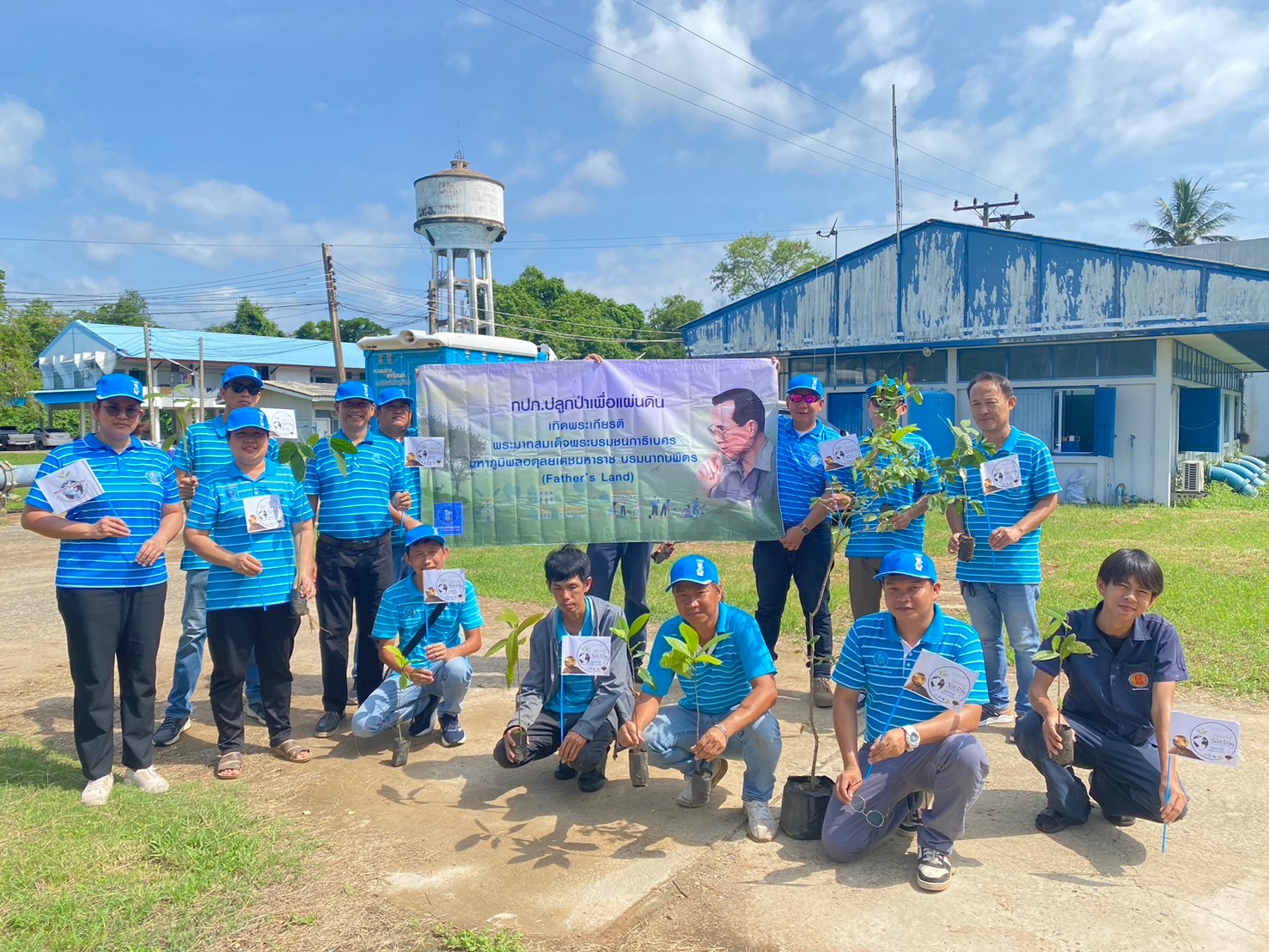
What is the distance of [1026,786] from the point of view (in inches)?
159

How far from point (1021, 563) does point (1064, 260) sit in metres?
12.7

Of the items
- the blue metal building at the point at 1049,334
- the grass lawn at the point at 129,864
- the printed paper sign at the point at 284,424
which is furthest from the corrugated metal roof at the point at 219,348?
the grass lawn at the point at 129,864

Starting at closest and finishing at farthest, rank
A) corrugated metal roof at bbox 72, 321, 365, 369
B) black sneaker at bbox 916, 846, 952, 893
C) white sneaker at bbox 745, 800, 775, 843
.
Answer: black sneaker at bbox 916, 846, 952, 893 → white sneaker at bbox 745, 800, 775, 843 → corrugated metal roof at bbox 72, 321, 365, 369

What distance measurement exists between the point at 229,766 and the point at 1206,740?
4.40m

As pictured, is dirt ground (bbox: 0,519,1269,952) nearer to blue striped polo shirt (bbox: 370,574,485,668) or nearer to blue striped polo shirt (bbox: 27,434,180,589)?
blue striped polo shirt (bbox: 370,574,485,668)

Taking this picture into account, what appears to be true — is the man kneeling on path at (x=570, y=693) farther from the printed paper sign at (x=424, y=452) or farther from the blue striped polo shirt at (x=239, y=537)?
the printed paper sign at (x=424, y=452)

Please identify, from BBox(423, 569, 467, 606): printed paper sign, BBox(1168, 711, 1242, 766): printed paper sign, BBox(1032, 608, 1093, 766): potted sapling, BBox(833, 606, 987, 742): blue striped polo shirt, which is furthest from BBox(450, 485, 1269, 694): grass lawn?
BBox(833, 606, 987, 742): blue striped polo shirt

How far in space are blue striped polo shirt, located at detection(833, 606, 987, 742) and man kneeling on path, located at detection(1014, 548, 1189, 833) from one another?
0.48 metres

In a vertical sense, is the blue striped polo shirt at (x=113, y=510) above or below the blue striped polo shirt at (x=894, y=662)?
above

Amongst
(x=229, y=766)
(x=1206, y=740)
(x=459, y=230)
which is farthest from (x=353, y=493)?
(x=459, y=230)

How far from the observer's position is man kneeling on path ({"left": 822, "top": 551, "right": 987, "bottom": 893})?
317cm

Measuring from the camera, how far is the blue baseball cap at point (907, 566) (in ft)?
10.5

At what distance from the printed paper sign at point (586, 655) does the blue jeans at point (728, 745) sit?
350 mm

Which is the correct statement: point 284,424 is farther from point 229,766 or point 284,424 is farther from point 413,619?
point 229,766
